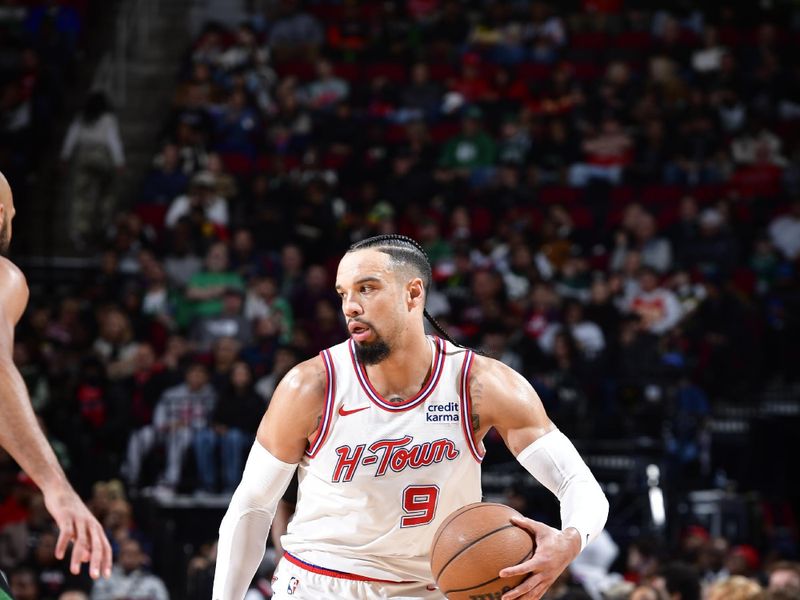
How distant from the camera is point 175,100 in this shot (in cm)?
1689

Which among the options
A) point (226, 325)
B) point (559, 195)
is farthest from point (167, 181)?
point (559, 195)

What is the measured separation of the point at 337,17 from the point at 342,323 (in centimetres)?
678

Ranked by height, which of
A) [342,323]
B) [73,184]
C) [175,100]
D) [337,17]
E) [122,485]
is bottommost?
[122,485]

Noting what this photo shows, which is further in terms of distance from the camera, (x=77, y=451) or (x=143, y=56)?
(x=143, y=56)

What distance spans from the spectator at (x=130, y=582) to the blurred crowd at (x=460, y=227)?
4 cm

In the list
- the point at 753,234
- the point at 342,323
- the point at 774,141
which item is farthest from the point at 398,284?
the point at 774,141

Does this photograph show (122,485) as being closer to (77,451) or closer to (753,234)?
(77,451)

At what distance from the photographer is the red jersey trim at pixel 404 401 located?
4.77 metres

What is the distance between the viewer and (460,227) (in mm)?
14727

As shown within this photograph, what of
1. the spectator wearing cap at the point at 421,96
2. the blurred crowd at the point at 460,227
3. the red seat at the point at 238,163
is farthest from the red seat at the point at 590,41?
the red seat at the point at 238,163

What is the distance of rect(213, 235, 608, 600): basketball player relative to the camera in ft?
15.4

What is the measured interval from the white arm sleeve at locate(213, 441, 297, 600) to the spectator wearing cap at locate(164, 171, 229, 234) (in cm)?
981

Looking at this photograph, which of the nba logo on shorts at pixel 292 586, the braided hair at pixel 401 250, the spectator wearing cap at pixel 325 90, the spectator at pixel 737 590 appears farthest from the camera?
the spectator wearing cap at pixel 325 90

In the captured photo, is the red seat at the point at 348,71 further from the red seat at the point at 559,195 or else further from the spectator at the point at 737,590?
the spectator at the point at 737,590
